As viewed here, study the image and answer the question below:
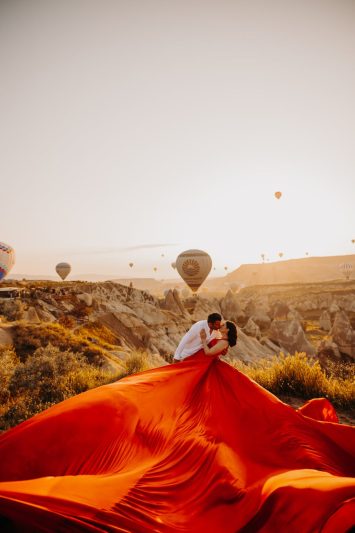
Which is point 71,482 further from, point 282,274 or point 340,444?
point 282,274

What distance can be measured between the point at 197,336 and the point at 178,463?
258cm

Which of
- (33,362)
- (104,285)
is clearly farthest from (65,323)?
(104,285)

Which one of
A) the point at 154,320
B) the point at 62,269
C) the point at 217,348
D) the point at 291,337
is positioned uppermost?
the point at 62,269

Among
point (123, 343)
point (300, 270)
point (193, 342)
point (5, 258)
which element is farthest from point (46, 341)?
point (300, 270)

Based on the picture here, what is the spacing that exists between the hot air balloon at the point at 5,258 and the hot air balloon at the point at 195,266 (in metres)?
19.9

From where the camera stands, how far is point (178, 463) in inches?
121

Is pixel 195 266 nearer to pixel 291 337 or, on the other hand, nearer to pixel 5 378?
pixel 291 337

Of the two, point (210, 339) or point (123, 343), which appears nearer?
point (210, 339)

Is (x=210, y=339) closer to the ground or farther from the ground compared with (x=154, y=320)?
farther from the ground

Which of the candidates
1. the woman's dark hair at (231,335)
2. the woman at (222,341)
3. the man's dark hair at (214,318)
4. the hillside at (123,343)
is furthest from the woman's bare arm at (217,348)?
the hillside at (123,343)

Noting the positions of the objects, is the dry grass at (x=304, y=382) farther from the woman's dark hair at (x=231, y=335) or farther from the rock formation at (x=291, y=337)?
the rock formation at (x=291, y=337)

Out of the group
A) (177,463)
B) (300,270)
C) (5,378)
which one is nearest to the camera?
(177,463)

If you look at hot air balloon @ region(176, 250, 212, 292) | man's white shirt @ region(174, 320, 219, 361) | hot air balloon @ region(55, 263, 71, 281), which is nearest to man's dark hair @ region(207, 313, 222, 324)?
man's white shirt @ region(174, 320, 219, 361)

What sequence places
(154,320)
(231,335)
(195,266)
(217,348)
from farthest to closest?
(195,266) → (154,320) → (231,335) → (217,348)
